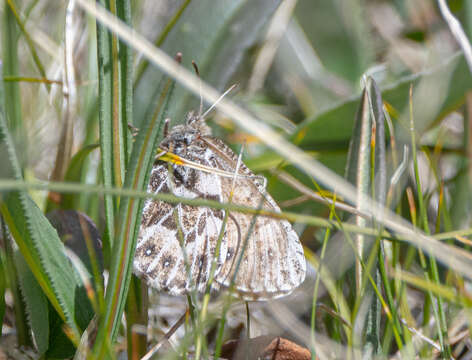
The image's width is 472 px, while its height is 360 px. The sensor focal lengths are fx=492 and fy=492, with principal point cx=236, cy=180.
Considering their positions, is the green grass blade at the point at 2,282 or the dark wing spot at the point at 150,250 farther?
the dark wing spot at the point at 150,250

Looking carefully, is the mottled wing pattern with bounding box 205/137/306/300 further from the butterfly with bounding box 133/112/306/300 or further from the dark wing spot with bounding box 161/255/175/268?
the dark wing spot with bounding box 161/255/175/268

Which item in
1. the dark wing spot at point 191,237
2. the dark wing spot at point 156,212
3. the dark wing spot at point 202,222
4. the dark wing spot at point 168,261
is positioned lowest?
the dark wing spot at point 168,261

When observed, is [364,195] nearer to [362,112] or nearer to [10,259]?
[362,112]

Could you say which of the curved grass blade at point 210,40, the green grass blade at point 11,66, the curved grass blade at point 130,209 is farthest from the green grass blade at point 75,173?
the curved grass blade at point 130,209

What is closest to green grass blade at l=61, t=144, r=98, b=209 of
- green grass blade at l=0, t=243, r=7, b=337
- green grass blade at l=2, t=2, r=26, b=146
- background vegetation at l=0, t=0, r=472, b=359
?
background vegetation at l=0, t=0, r=472, b=359

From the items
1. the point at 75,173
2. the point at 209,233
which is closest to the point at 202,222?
the point at 209,233

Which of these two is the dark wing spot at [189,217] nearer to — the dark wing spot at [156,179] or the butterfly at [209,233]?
the butterfly at [209,233]

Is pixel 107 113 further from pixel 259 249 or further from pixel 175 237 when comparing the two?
pixel 259 249
